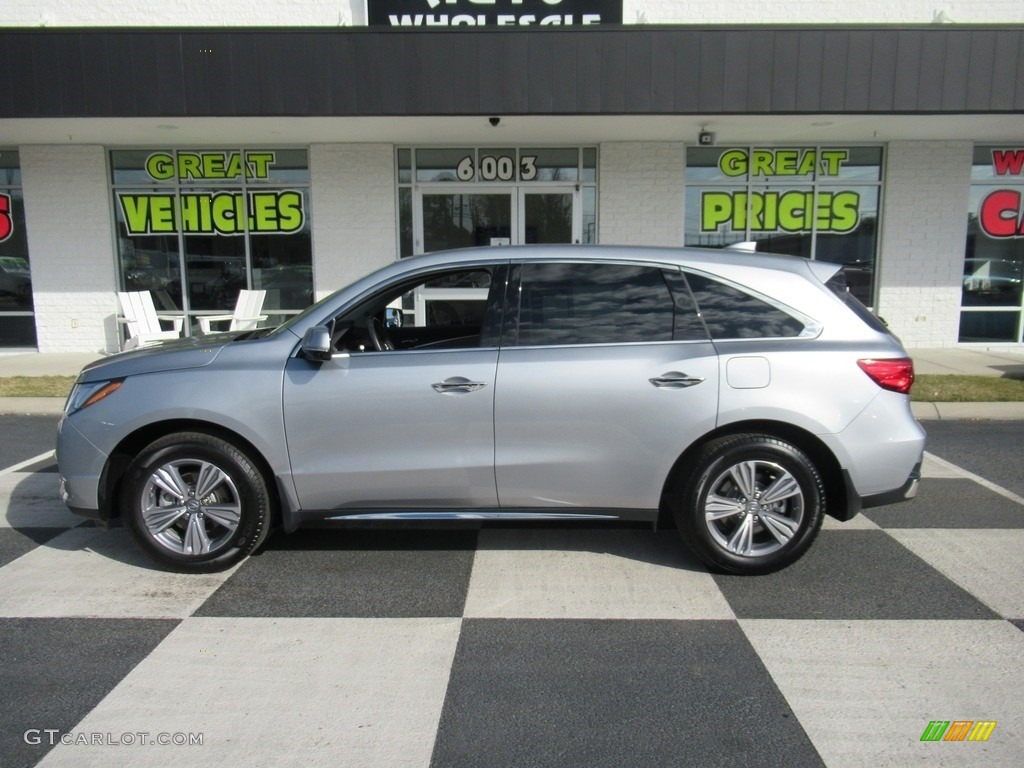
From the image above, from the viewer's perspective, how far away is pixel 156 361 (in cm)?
415

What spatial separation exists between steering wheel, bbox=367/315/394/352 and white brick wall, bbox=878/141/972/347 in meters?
10.5

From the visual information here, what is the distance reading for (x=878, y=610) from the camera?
12.2ft

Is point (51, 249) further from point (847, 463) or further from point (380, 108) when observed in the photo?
A: point (847, 463)

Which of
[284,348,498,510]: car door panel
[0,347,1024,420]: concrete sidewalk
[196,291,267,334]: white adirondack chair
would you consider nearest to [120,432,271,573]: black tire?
[284,348,498,510]: car door panel

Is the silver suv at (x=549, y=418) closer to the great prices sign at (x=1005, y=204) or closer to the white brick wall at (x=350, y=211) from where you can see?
the white brick wall at (x=350, y=211)

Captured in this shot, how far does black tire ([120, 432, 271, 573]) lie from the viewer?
13.3 ft

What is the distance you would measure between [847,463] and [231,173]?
37.8 ft

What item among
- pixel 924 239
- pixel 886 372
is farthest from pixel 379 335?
pixel 924 239

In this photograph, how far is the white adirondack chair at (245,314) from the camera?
11.8 meters

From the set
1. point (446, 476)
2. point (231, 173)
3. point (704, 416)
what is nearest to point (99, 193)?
point (231, 173)

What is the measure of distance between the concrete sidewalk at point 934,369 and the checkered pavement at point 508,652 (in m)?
3.93

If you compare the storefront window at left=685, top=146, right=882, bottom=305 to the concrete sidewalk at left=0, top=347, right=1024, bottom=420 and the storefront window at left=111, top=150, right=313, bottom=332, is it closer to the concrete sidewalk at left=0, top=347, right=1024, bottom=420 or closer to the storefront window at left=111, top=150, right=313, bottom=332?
the concrete sidewalk at left=0, top=347, right=1024, bottom=420

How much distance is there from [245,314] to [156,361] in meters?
8.15

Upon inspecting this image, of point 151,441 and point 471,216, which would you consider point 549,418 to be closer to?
point 151,441
